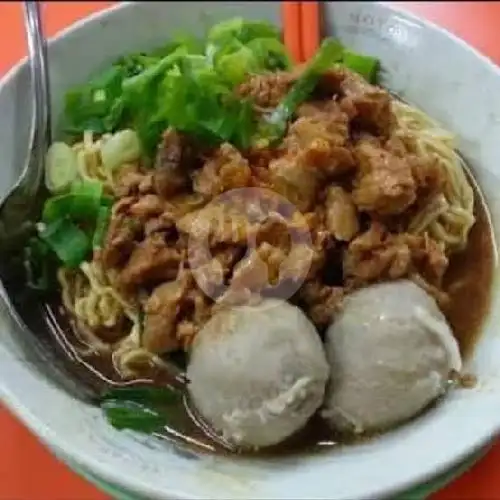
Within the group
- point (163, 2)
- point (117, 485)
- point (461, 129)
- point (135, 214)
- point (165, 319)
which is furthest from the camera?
point (163, 2)

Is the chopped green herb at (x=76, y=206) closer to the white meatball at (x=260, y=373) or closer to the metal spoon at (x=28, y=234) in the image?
the metal spoon at (x=28, y=234)

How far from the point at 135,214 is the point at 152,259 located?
0.33 feet

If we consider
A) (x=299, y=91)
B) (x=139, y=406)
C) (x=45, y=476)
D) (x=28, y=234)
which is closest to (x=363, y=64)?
(x=299, y=91)

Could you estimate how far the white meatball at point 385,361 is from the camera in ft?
4.34

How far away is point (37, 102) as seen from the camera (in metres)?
1.75

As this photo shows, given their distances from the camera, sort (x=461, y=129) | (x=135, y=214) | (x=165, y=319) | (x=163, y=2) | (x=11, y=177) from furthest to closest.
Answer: (x=163, y=2) → (x=461, y=129) → (x=11, y=177) → (x=135, y=214) → (x=165, y=319)

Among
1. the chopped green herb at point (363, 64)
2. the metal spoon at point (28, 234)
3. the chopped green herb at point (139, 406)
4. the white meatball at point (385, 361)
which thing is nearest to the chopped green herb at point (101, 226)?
the metal spoon at point (28, 234)

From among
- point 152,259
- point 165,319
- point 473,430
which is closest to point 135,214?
point 152,259

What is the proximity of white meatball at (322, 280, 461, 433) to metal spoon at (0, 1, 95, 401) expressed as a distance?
1.31 feet

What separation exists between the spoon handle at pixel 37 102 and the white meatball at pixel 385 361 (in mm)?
664

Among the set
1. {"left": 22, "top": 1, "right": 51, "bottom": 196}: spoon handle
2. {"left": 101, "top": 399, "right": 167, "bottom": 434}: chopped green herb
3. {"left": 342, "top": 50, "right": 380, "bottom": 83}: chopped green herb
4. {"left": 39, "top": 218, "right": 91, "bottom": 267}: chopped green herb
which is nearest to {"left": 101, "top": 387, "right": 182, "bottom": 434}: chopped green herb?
{"left": 101, "top": 399, "right": 167, "bottom": 434}: chopped green herb

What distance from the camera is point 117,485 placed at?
49.2 inches

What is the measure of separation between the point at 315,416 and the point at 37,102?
826 mm

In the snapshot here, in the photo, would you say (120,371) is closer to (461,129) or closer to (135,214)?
(135,214)
